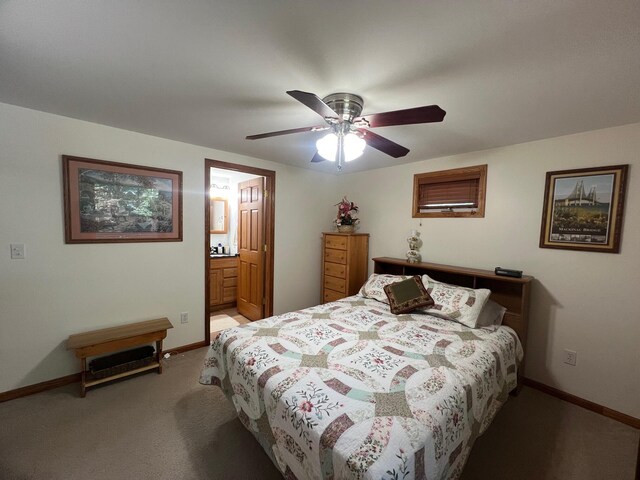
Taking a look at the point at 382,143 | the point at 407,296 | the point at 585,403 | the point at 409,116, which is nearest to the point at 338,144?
the point at 382,143

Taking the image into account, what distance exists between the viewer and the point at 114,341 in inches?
88.7

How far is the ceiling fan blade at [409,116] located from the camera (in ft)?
4.25

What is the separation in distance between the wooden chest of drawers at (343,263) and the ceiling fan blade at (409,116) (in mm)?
2067

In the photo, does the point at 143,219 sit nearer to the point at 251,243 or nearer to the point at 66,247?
the point at 66,247

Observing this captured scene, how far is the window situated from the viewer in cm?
277

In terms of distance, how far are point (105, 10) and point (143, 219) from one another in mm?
1939

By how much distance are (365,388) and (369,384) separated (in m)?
0.04

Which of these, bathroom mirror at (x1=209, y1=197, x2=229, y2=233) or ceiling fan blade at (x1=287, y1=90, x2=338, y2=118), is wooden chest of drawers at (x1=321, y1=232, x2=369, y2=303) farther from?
ceiling fan blade at (x1=287, y1=90, x2=338, y2=118)

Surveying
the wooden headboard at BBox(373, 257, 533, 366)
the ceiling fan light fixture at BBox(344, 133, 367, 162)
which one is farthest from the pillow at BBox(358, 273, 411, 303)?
the ceiling fan light fixture at BBox(344, 133, 367, 162)

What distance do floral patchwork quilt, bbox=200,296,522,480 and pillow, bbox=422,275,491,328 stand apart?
3.4 inches

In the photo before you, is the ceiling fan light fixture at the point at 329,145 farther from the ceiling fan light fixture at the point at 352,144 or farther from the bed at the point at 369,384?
the bed at the point at 369,384

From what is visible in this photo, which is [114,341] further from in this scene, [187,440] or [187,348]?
[187,440]

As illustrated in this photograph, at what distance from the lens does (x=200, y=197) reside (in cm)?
294

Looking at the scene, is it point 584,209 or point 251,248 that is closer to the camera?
point 584,209
